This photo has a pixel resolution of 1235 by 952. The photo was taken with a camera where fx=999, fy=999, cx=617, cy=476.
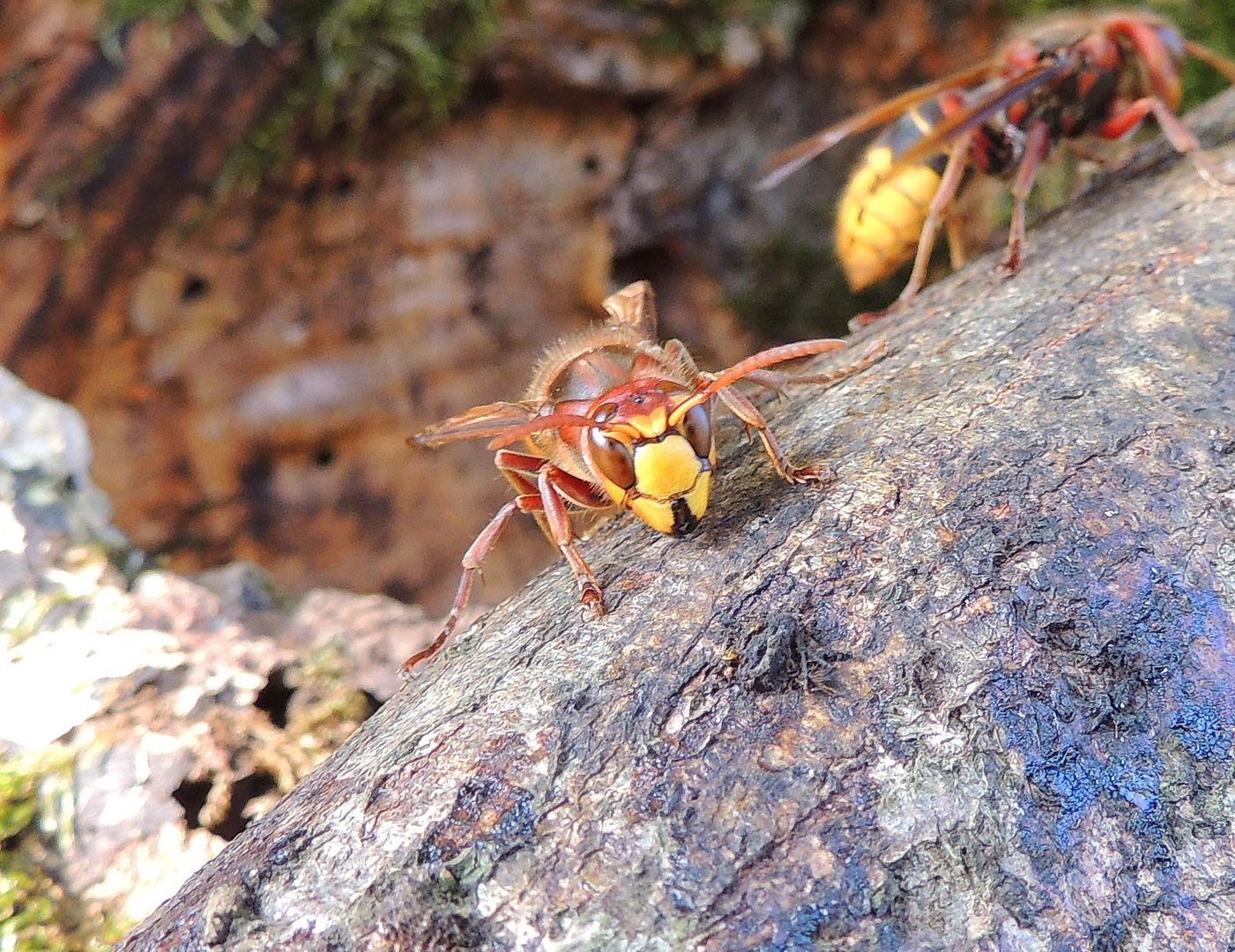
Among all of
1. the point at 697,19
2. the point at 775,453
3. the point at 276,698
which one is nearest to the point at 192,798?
the point at 276,698

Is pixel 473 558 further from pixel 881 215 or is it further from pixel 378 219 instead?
pixel 378 219

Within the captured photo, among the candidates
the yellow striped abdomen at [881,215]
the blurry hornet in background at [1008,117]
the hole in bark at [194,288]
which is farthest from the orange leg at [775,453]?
the hole in bark at [194,288]

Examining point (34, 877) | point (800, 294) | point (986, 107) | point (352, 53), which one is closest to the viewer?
point (34, 877)

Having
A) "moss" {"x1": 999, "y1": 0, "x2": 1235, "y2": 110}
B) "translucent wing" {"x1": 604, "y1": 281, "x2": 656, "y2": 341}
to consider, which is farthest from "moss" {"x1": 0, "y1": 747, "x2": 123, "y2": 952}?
"moss" {"x1": 999, "y1": 0, "x2": 1235, "y2": 110}

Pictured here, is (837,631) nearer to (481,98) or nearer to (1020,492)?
(1020,492)

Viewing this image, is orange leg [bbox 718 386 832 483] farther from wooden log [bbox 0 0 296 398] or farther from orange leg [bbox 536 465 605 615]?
wooden log [bbox 0 0 296 398]

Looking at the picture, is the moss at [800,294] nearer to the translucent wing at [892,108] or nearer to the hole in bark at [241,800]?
the translucent wing at [892,108]

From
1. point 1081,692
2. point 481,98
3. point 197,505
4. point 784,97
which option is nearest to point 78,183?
point 197,505
